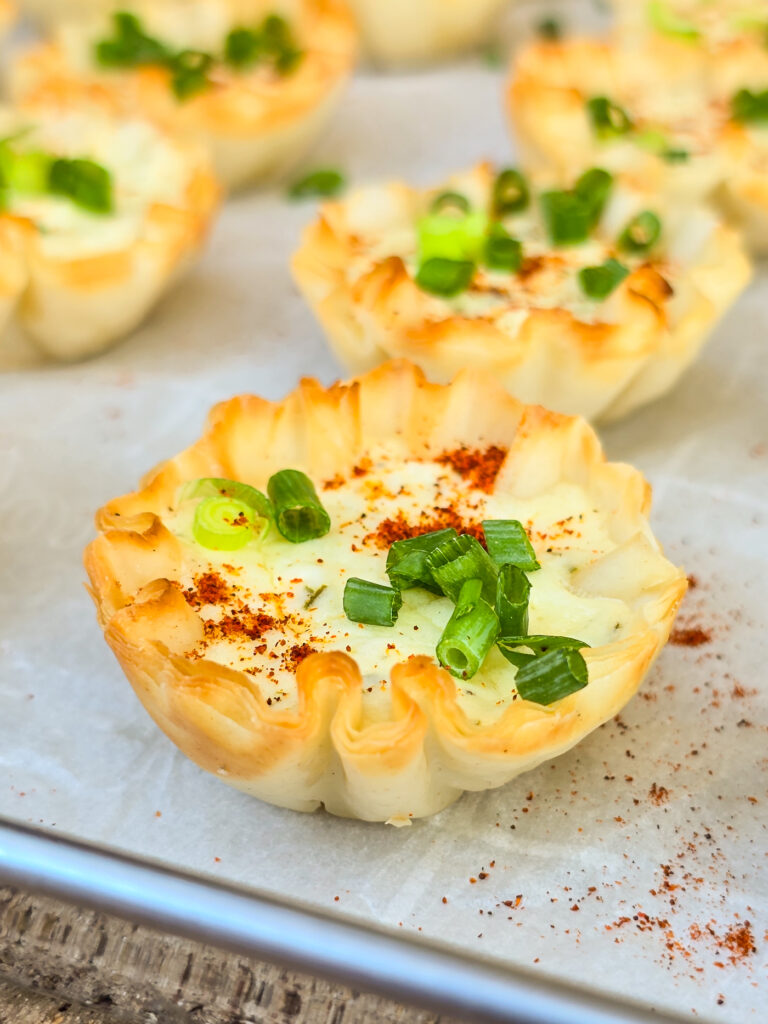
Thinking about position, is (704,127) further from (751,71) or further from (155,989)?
(155,989)

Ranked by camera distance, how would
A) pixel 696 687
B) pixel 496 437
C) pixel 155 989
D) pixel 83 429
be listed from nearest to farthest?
pixel 155 989 < pixel 696 687 < pixel 496 437 < pixel 83 429

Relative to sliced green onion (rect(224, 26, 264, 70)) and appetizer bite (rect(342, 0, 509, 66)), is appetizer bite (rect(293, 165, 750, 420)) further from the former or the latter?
appetizer bite (rect(342, 0, 509, 66))

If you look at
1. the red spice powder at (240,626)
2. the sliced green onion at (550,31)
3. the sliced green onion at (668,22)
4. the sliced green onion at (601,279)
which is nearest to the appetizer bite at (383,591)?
the red spice powder at (240,626)

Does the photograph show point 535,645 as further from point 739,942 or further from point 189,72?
point 189,72

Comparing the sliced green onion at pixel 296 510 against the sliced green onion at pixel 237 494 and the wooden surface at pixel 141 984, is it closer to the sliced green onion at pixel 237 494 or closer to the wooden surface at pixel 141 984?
the sliced green onion at pixel 237 494

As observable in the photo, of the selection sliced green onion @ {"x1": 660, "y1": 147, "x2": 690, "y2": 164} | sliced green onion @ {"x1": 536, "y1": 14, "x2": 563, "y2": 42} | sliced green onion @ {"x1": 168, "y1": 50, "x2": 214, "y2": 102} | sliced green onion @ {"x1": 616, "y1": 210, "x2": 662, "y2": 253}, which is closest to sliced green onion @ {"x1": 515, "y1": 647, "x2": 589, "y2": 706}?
sliced green onion @ {"x1": 616, "y1": 210, "x2": 662, "y2": 253}

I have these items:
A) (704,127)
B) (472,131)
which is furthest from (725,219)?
(472,131)

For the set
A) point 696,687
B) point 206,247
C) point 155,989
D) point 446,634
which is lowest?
point 206,247
